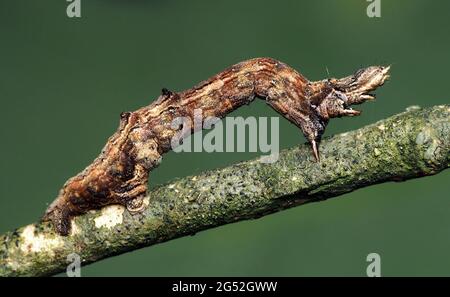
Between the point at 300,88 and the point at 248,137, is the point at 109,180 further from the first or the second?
the point at 248,137

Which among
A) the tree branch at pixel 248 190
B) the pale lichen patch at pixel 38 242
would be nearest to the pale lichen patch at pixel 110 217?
the tree branch at pixel 248 190

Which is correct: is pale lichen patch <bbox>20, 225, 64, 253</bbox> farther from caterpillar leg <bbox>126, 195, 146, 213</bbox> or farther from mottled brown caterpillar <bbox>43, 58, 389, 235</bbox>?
caterpillar leg <bbox>126, 195, 146, 213</bbox>

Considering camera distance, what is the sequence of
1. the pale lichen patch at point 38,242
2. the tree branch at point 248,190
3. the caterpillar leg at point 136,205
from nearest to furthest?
the tree branch at point 248,190 < the caterpillar leg at point 136,205 < the pale lichen patch at point 38,242

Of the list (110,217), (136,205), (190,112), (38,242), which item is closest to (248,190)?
(136,205)

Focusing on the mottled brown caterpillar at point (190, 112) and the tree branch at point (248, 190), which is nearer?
the tree branch at point (248, 190)

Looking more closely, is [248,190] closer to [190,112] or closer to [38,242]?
[190,112]

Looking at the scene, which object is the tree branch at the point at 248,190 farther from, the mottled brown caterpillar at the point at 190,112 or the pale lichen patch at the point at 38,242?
the mottled brown caterpillar at the point at 190,112

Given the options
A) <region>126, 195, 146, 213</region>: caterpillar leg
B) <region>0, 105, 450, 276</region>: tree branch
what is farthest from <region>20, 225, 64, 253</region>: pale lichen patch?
<region>126, 195, 146, 213</region>: caterpillar leg
